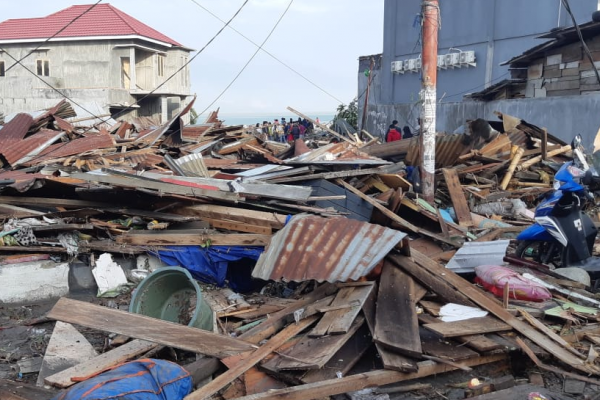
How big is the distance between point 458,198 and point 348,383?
590cm

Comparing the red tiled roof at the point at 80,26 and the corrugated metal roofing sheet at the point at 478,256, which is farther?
the red tiled roof at the point at 80,26

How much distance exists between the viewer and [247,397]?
372 cm

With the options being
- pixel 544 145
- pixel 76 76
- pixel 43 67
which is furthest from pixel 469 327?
pixel 43 67

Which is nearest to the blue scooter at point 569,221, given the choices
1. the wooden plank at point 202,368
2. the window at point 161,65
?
the wooden plank at point 202,368

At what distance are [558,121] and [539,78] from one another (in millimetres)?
2097

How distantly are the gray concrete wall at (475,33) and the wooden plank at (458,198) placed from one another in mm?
11821

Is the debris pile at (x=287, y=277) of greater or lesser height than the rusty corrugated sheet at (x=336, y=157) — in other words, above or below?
below

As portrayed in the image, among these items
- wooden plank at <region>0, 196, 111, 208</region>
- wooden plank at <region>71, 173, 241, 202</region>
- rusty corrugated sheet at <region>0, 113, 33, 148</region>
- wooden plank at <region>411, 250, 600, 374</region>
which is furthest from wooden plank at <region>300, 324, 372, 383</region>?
rusty corrugated sheet at <region>0, 113, 33, 148</region>

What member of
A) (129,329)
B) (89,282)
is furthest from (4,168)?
(129,329)

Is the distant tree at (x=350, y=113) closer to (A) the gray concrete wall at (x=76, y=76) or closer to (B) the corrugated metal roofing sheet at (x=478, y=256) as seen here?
(A) the gray concrete wall at (x=76, y=76)

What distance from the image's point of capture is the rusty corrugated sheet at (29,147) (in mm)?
10000

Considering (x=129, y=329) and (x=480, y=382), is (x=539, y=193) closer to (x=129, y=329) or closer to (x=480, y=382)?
(x=480, y=382)

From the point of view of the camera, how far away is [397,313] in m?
4.65

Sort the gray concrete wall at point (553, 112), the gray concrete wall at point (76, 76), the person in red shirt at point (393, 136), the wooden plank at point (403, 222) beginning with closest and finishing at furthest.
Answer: the wooden plank at point (403, 222) → the gray concrete wall at point (553, 112) → the person in red shirt at point (393, 136) → the gray concrete wall at point (76, 76)
